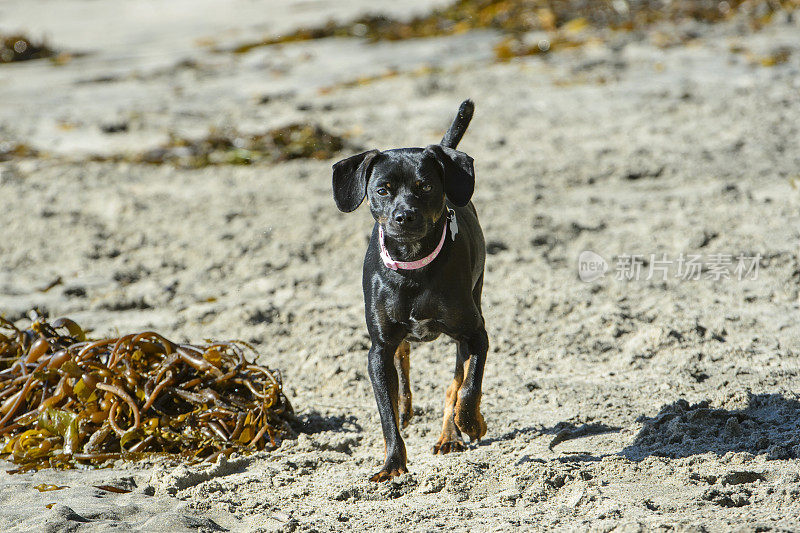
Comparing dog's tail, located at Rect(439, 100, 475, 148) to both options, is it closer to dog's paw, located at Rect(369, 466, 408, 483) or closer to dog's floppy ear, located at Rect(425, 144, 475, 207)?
dog's floppy ear, located at Rect(425, 144, 475, 207)

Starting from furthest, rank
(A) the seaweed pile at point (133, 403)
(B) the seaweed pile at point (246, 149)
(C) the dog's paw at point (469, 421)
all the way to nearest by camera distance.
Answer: (B) the seaweed pile at point (246, 149) → (A) the seaweed pile at point (133, 403) → (C) the dog's paw at point (469, 421)

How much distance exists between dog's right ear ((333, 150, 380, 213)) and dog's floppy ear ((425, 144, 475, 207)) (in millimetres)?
239

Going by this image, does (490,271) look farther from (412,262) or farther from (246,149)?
(246,149)

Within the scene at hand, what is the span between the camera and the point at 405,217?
3000mm

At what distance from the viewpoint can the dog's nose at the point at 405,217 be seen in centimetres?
300

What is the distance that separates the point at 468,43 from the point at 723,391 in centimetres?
728

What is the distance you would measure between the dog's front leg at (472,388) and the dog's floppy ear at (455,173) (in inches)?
21.6

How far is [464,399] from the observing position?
3.35 m

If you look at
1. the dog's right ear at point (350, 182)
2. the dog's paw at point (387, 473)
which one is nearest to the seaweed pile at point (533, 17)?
the dog's right ear at point (350, 182)

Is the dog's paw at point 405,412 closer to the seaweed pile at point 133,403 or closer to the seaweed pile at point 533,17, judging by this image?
the seaweed pile at point 133,403

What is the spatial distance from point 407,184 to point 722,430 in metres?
1.55

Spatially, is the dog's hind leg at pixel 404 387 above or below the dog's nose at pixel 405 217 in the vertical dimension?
below

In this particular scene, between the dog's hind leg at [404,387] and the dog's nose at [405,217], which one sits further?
the dog's hind leg at [404,387]

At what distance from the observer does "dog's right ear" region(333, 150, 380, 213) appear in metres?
3.25
